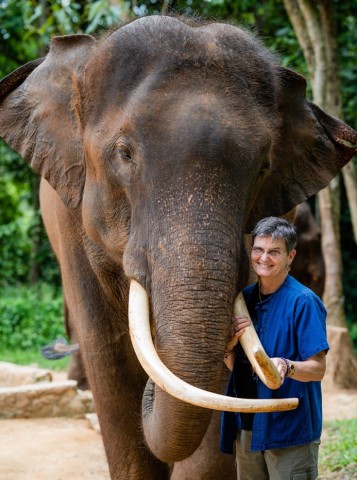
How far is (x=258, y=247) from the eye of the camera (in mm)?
3533

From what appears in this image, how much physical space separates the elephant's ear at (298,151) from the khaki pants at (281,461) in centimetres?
111

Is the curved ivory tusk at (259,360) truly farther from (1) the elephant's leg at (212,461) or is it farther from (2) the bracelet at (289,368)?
(1) the elephant's leg at (212,461)

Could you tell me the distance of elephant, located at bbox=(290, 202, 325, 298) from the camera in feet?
38.0

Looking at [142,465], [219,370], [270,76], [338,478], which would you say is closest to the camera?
[219,370]

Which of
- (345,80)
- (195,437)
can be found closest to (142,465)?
(195,437)

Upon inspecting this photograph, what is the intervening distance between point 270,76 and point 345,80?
10069 mm

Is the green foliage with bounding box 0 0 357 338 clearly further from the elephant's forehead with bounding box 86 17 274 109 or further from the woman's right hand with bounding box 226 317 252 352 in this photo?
the woman's right hand with bounding box 226 317 252 352

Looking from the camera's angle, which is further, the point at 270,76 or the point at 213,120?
the point at 270,76

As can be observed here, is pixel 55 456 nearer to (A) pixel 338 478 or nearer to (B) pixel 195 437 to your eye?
(A) pixel 338 478

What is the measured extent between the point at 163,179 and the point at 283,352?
866 millimetres

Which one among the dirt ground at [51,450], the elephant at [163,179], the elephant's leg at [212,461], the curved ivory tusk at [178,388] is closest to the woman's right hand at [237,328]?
the elephant at [163,179]

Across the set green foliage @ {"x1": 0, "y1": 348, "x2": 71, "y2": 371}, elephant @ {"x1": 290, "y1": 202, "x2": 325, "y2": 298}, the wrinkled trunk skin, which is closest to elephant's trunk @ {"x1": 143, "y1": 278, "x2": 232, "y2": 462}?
the wrinkled trunk skin

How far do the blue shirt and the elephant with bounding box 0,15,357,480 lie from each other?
22 cm

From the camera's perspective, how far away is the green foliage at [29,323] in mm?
14281
